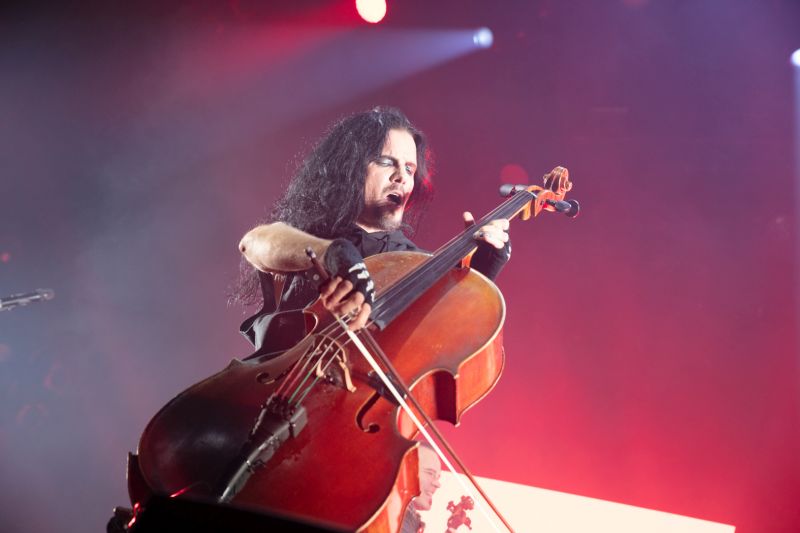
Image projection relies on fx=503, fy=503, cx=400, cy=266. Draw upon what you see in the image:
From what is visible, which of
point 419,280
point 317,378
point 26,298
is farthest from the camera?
point 26,298

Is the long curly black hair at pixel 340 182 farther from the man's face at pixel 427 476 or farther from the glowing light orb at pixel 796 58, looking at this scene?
the glowing light orb at pixel 796 58

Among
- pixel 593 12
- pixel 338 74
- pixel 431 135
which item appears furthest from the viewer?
pixel 338 74

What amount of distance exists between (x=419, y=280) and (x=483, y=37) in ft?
6.18

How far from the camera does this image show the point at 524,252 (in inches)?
106

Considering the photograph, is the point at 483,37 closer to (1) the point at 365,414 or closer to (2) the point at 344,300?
(2) the point at 344,300

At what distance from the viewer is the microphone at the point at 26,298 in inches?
124

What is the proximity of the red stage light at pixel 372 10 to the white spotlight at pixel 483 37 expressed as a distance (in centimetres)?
68

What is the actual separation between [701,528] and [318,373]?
203 cm

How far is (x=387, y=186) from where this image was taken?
2.27 m

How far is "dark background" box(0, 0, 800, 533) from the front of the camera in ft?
7.57

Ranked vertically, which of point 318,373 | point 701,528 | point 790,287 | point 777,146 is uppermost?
point 777,146

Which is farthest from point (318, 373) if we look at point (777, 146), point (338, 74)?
point (338, 74)

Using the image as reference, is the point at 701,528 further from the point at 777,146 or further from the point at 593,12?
the point at 593,12

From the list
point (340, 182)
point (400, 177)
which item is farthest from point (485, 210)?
point (340, 182)
